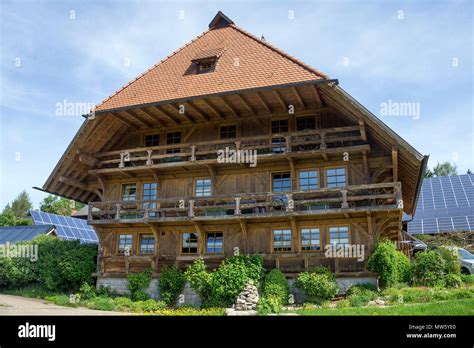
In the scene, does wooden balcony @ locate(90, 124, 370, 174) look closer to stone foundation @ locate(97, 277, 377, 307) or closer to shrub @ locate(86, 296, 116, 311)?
stone foundation @ locate(97, 277, 377, 307)

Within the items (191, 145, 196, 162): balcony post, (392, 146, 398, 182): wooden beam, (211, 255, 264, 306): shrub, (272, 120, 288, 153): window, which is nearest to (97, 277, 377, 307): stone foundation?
(211, 255, 264, 306): shrub

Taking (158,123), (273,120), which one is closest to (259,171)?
(273,120)

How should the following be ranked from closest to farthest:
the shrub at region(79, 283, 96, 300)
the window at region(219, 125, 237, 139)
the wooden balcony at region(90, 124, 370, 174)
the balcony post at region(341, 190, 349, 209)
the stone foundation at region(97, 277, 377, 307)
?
the balcony post at region(341, 190, 349, 209)
the stone foundation at region(97, 277, 377, 307)
the wooden balcony at region(90, 124, 370, 174)
the shrub at region(79, 283, 96, 300)
the window at region(219, 125, 237, 139)

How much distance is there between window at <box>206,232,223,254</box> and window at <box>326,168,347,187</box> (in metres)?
5.28

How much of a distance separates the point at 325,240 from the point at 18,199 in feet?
241

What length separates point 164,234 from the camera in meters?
20.9

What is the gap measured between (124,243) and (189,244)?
346 centimetres

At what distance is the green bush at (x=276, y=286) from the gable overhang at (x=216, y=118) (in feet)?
21.9

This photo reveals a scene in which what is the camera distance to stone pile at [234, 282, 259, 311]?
1662 cm

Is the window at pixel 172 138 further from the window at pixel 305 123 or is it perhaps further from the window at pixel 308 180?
the window at pixel 308 180

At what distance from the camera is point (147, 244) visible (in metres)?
21.3

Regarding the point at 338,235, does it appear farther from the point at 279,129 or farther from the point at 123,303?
the point at 123,303

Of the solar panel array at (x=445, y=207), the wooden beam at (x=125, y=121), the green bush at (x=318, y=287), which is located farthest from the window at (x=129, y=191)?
the solar panel array at (x=445, y=207)

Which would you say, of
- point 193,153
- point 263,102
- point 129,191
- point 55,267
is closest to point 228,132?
point 193,153
